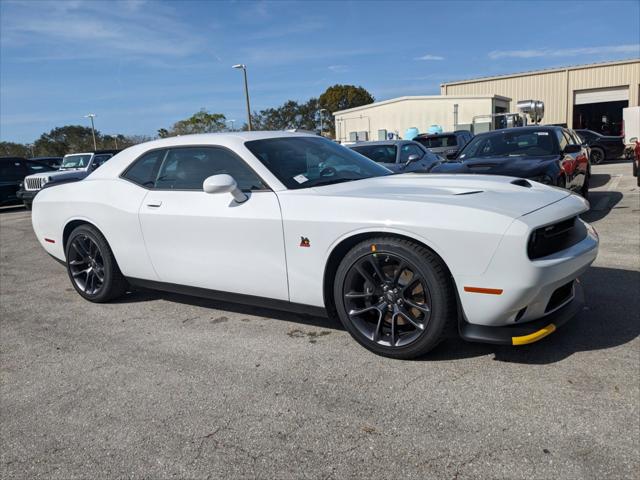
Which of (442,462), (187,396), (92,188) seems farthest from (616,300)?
(92,188)

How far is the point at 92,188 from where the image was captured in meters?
4.56

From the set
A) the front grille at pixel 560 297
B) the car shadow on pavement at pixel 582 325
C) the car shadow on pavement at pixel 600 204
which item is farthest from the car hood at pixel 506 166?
the front grille at pixel 560 297

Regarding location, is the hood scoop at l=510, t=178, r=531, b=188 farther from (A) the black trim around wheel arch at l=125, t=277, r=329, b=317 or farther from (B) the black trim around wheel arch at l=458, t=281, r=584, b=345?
(A) the black trim around wheel arch at l=125, t=277, r=329, b=317

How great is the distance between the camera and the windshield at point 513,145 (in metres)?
7.48

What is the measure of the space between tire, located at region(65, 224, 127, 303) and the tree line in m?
24.9

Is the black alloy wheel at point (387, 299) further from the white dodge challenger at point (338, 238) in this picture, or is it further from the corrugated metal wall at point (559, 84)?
the corrugated metal wall at point (559, 84)

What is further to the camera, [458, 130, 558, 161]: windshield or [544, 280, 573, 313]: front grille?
[458, 130, 558, 161]: windshield

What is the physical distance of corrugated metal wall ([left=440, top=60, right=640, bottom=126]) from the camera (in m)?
36.1

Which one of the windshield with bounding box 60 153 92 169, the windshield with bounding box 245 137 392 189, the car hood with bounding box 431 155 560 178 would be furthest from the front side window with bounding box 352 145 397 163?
the windshield with bounding box 60 153 92 169

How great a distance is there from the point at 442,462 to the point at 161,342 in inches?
89.3

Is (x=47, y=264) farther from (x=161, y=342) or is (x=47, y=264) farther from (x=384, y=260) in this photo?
(x=384, y=260)

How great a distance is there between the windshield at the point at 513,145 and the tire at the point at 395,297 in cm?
517

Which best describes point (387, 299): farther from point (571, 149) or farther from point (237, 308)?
point (571, 149)

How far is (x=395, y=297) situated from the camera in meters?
3.09
